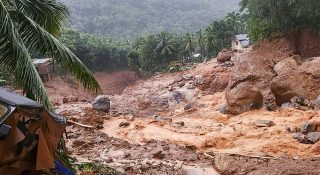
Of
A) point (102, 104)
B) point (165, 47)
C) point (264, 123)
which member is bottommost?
point (165, 47)

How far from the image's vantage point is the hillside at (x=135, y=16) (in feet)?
254

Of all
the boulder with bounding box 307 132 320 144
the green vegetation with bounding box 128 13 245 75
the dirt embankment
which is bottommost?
the dirt embankment

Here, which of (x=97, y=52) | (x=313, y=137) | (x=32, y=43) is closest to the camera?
(x=32, y=43)

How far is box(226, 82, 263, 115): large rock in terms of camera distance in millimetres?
18453

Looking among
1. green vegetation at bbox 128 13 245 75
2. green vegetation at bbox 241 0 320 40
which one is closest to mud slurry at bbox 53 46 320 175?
green vegetation at bbox 241 0 320 40

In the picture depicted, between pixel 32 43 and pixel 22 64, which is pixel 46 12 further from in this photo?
pixel 22 64

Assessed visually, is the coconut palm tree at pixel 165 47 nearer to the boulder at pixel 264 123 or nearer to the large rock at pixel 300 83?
the large rock at pixel 300 83

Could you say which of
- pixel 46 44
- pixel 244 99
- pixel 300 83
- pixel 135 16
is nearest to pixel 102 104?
pixel 244 99

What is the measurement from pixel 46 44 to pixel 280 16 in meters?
18.1

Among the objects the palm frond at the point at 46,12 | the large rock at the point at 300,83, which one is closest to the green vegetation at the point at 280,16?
the large rock at the point at 300,83

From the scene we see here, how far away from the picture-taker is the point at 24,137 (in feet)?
14.2

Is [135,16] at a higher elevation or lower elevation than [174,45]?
lower

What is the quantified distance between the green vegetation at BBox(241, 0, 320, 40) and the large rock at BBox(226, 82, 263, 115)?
5792mm

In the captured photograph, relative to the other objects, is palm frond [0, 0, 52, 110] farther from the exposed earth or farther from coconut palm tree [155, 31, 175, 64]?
coconut palm tree [155, 31, 175, 64]
